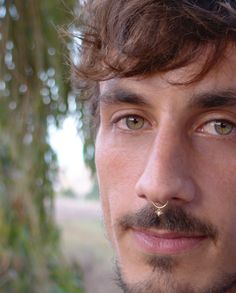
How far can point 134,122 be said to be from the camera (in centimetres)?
125

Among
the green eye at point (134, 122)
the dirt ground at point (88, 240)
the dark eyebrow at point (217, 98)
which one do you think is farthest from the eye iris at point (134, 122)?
the dirt ground at point (88, 240)

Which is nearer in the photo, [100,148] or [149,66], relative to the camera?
[149,66]

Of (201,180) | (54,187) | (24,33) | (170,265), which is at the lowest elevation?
(170,265)

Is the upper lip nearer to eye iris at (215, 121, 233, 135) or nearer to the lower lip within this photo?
the lower lip

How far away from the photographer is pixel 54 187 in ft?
6.95

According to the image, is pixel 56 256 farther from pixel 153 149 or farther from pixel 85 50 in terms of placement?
pixel 153 149

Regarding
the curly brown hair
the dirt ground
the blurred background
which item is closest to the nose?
the curly brown hair

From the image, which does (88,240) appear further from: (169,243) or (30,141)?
(169,243)

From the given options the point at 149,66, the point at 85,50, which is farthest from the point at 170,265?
the point at 85,50

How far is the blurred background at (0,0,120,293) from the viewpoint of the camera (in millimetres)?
1958

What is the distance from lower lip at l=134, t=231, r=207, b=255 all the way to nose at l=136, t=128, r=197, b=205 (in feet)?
0.22

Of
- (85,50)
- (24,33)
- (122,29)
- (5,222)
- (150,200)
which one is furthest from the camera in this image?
(5,222)

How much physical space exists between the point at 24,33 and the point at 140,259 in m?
0.97

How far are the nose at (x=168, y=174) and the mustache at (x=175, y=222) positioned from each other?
0.06 ft
